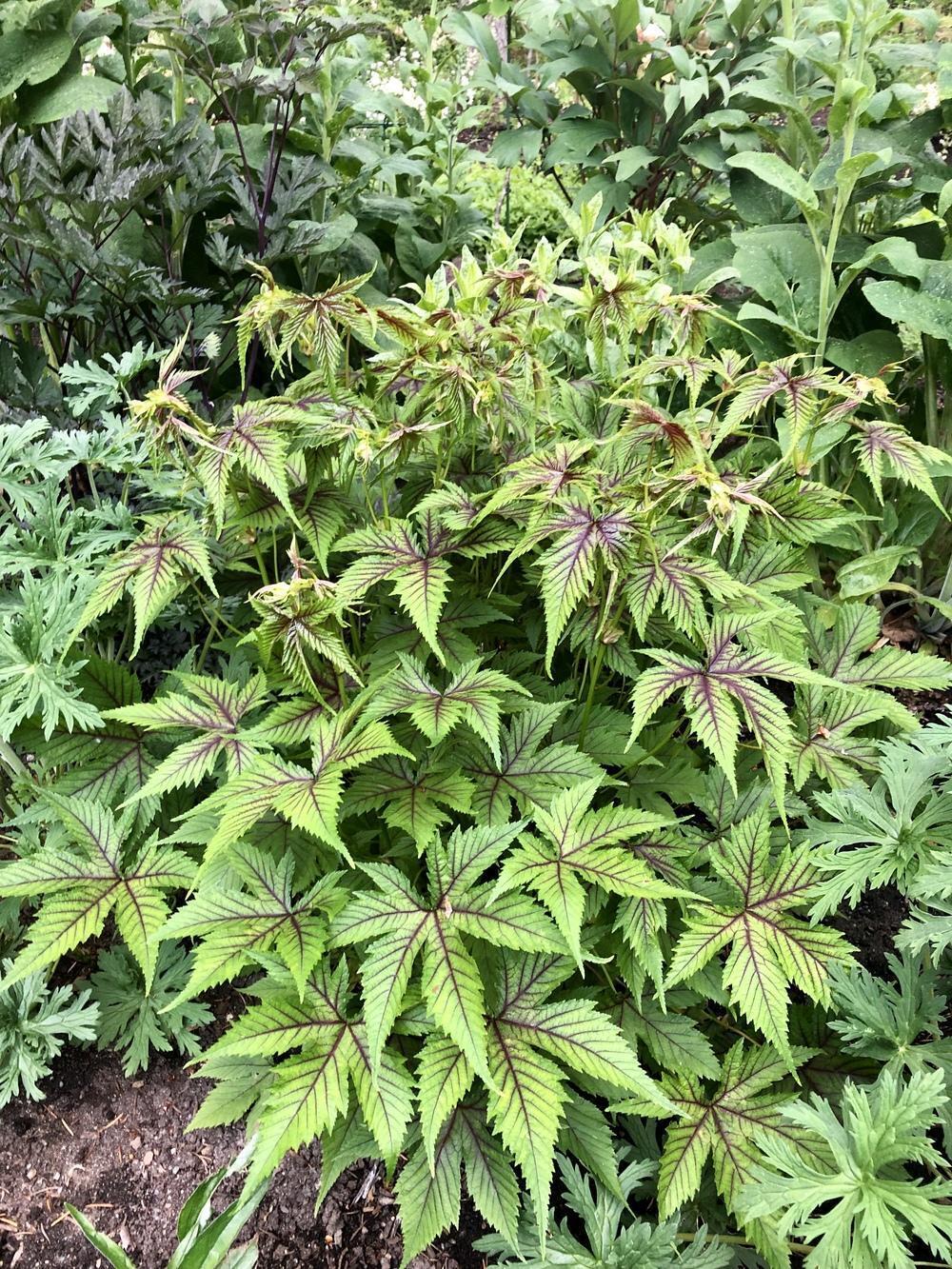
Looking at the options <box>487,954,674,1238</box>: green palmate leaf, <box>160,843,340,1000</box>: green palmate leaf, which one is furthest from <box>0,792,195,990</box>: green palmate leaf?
<box>487,954,674,1238</box>: green palmate leaf

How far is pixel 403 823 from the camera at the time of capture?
4.78 feet

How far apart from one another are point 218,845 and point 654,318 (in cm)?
124

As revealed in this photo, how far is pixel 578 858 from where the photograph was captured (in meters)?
1.40

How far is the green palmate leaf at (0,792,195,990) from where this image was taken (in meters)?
1.48

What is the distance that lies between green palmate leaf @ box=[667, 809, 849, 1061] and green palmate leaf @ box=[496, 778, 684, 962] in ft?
0.39

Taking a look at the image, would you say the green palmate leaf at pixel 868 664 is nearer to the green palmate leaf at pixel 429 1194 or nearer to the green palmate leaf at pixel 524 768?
the green palmate leaf at pixel 524 768

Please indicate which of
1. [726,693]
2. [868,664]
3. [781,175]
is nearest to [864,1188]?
[726,693]

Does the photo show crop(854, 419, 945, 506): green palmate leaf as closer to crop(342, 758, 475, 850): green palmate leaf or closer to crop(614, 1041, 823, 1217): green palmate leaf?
crop(342, 758, 475, 850): green palmate leaf

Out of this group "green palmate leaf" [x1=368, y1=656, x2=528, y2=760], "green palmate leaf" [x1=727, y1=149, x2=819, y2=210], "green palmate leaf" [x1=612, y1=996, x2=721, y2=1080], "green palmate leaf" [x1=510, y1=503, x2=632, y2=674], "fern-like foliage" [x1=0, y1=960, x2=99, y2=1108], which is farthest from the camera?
"green palmate leaf" [x1=727, y1=149, x2=819, y2=210]

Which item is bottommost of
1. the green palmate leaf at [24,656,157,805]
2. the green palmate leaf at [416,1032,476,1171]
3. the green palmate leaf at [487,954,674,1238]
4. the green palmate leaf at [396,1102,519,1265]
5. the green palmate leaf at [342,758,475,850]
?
the green palmate leaf at [396,1102,519,1265]

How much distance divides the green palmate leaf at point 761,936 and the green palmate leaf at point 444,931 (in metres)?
0.26

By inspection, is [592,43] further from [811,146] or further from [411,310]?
[411,310]

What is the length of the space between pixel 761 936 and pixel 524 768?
18.2 inches

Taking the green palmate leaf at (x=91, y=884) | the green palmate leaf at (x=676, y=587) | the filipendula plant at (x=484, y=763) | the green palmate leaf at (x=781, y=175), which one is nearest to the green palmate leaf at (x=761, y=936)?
the filipendula plant at (x=484, y=763)
